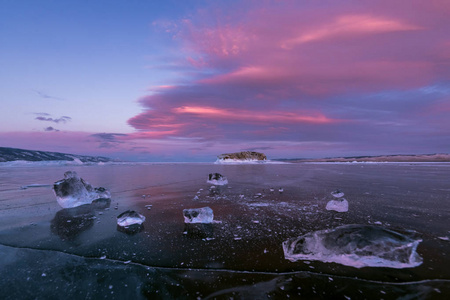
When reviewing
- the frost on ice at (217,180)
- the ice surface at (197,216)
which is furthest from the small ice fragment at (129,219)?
the frost on ice at (217,180)

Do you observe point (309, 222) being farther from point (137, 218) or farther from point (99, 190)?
point (99, 190)

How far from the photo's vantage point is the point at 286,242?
322 centimetres

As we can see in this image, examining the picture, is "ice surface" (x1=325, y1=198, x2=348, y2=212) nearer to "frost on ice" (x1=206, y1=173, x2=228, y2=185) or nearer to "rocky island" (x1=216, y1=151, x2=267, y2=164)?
"frost on ice" (x1=206, y1=173, x2=228, y2=185)

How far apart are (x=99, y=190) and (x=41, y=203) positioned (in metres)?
1.69

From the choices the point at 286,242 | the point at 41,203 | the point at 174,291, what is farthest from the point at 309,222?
the point at 41,203

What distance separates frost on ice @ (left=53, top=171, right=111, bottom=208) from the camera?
247 inches

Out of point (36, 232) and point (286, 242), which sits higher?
point (286, 242)

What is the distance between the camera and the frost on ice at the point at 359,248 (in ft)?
8.85

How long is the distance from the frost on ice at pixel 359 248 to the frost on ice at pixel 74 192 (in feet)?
22.8

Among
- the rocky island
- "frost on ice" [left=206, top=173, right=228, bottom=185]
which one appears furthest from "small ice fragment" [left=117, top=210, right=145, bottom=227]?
the rocky island

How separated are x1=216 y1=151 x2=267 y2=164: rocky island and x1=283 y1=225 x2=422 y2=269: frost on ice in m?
63.2

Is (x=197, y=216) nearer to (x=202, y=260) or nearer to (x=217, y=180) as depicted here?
(x=202, y=260)

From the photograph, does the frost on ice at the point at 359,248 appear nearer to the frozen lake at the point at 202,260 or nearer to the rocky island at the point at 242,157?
the frozen lake at the point at 202,260

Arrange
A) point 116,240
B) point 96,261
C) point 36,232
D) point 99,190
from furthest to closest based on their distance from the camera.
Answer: point 99,190 → point 36,232 → point 116,240 → point 96,261
